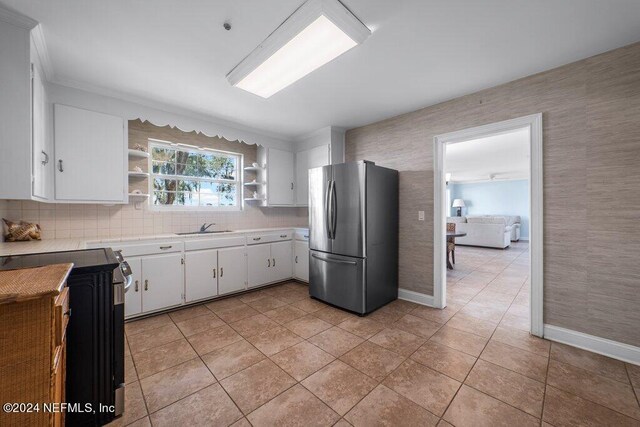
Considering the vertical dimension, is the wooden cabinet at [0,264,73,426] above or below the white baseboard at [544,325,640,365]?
above

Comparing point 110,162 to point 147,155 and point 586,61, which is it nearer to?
point 147,155

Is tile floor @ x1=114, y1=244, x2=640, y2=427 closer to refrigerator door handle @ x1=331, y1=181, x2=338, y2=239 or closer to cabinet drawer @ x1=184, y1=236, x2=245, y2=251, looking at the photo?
cabinet drawer @ x1=184, y1=236, x2=245, y2=251

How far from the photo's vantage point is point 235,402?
1582 mm

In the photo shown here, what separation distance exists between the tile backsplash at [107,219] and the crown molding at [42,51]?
1.25 meters

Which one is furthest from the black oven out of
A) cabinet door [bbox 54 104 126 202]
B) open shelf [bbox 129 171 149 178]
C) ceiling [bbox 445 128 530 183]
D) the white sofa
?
the white sofa

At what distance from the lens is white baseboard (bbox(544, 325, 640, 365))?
6.42 feet

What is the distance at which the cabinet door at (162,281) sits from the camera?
273 cm

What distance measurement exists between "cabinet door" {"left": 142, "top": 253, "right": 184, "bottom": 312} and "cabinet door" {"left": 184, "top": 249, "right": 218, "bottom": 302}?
3.1 inches

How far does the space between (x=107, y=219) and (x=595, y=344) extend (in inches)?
196

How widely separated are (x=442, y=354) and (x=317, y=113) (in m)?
3.02

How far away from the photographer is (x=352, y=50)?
2.03 m

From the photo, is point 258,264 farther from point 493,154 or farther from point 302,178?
point 493,154

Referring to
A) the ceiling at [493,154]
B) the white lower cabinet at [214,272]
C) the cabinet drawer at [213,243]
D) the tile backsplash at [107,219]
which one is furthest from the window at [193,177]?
the ceiling at [493,154]

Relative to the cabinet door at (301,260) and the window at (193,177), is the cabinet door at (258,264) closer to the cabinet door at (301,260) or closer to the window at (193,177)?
the cabinet door at (301,260)
